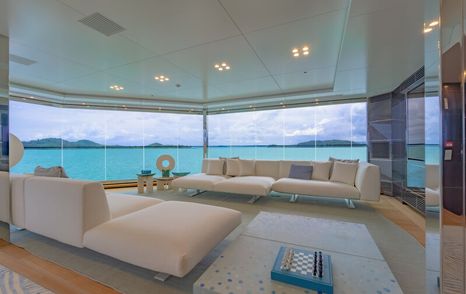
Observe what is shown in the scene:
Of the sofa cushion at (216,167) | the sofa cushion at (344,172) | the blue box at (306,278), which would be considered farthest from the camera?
the sofa cushion at (216,167)

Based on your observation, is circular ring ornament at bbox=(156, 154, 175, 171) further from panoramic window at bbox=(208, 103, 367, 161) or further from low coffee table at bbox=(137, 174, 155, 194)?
panoramic window at bbox=(208, 103, 367, 161)

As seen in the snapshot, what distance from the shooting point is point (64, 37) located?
92.7 inches

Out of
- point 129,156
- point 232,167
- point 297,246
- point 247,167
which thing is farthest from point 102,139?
point 297,246

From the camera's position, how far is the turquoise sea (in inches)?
195

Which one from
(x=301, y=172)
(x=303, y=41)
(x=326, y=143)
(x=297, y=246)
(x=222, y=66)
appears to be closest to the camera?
(x=297, y=246)

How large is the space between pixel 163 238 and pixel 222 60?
2606 mm

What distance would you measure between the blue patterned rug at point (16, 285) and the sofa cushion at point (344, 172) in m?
3.95

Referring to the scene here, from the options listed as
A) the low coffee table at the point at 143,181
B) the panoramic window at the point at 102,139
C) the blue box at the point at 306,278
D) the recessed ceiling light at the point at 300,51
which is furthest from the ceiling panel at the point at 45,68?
the blue box at the point at 306,278

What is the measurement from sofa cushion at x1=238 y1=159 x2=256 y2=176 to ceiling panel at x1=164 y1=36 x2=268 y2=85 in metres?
1.84

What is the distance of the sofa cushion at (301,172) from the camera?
3861mm

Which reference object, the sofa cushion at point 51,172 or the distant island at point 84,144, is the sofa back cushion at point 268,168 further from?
the sofa cushion at point 51,172

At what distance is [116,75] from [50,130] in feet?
9.60

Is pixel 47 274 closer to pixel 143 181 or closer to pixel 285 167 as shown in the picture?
pixel 143 181

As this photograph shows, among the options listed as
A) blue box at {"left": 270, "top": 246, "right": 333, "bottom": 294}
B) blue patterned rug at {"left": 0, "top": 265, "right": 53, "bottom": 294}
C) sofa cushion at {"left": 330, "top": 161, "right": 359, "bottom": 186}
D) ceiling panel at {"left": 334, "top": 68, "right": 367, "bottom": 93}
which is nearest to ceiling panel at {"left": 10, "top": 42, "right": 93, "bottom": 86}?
blue patterned rug at {"left": 0, "top": 265, "right": 53, "bottom": 294}
